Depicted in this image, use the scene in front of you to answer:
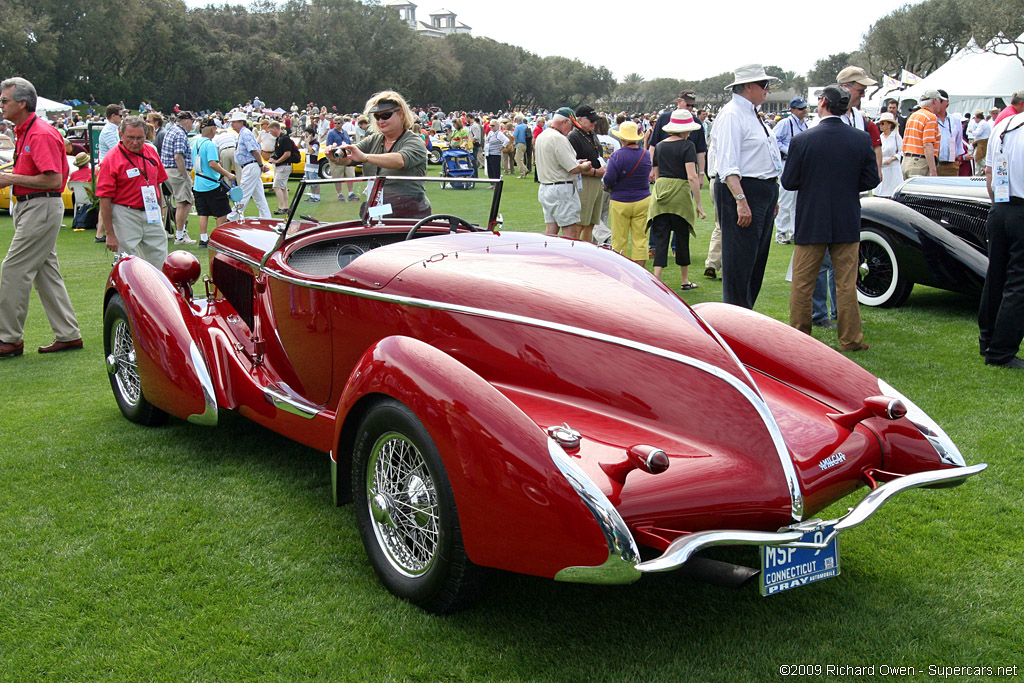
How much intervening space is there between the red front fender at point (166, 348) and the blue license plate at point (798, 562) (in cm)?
289

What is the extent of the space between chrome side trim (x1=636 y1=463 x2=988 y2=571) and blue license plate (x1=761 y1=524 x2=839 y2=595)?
2cm

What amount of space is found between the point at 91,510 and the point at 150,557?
0.66 metres

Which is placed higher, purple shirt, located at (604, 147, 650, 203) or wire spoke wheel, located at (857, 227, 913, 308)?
purple shirt, located at (604, 147, 650, 203)

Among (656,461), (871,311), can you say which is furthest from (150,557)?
(871,311)

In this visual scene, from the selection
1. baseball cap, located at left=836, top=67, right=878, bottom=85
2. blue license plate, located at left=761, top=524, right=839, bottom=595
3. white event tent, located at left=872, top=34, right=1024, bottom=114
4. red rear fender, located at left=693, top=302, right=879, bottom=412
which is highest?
white event tent, located at left=872, top=34, right=1024, bottom=114

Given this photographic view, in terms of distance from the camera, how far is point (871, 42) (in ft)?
234

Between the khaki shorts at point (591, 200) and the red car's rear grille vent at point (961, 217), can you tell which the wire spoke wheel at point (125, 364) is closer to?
the khaki shorts at point (591, 200)

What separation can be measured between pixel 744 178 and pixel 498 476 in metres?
4.45

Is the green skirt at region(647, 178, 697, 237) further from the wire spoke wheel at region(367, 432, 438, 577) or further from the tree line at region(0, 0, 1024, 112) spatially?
the tree line at region(0, 0, 1024, 112)

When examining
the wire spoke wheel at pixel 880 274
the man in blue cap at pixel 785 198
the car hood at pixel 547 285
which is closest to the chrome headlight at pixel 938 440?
the car hood at pixel 547 285

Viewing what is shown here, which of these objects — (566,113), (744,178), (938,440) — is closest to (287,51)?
(566,113)

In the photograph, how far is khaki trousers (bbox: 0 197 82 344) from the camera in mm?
6516

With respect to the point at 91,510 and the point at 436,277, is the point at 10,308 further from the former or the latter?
the point at 436,277

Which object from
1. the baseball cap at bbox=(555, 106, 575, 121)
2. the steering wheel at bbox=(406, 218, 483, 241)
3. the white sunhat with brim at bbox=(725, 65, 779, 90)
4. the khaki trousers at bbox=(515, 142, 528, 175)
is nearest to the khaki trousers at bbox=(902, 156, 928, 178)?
the baseball cap at bbox=(555, 106, 575, 121)
